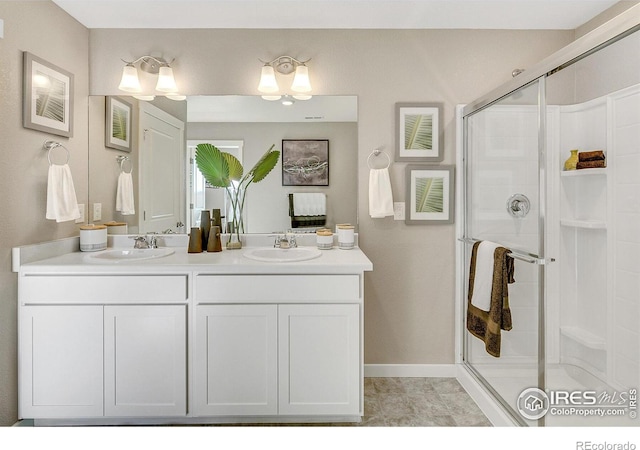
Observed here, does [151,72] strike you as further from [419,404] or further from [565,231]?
[565,231]

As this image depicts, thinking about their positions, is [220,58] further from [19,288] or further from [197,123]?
[19,288]

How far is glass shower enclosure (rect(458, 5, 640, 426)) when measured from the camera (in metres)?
1.84

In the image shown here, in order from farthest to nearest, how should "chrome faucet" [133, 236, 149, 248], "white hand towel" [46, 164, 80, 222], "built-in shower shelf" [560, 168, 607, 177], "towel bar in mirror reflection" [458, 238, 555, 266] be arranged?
"chrome faucet" [133, 236, 149, 248]
"built-in shower shelf" [560, 168, 607, 177]
"white hand towel" [46, 164, 80, 222]
"towel bar in mirror reflection" [458, 238, 555, 266]

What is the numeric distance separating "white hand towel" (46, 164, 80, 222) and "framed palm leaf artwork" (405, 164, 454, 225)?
78.2 inches

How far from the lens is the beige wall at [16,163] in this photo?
1.86 m

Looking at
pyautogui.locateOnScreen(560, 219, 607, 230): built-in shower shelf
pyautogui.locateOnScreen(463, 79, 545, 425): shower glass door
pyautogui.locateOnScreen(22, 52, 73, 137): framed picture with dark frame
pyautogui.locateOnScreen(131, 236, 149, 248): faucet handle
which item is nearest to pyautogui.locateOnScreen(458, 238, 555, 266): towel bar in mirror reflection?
pyautogui.locateOnScreen(463, 79, 545, 425): shower glass door

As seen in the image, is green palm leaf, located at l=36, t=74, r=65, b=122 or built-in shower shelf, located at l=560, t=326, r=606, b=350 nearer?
green palm leaf, located at l=36, t=74, r=65, b=122

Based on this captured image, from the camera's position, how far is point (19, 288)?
6.23ft

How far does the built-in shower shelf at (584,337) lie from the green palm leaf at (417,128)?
1.41 m

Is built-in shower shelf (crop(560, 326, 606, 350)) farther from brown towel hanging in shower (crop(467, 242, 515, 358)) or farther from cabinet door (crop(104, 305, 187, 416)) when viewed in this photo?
cabinet door (crop(104, 305, 187, 416))

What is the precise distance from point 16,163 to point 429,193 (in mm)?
2310
